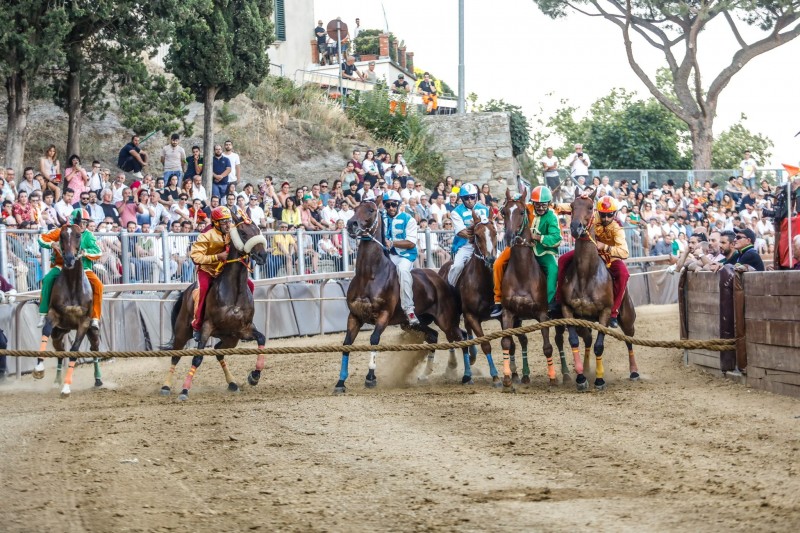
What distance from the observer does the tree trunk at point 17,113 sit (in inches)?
906

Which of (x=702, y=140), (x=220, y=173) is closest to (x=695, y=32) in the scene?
(x=702, y=140)

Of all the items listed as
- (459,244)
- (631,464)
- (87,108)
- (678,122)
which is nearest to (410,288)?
(459,244)

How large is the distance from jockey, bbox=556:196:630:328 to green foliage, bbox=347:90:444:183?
78.5 ft

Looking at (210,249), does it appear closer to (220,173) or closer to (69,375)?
(69,375)

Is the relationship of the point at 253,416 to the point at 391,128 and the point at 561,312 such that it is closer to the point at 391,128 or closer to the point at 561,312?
the point at 561,312

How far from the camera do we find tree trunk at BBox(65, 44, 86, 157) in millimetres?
24641

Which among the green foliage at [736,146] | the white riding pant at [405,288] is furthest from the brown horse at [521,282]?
the green foliage at [736,146]

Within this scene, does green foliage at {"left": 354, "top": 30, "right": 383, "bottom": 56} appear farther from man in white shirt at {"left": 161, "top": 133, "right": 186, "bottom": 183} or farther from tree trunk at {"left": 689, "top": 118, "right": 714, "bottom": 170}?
man in white shirt at {"left": 161, "top": 133, "right": 186, "bottom": 183}

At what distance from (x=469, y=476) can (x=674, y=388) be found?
21.2 feet

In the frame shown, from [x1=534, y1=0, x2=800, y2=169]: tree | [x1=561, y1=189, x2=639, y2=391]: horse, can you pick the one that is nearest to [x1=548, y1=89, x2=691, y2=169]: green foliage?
[x1=534, y1=0, x2=800, y2=169]: tree

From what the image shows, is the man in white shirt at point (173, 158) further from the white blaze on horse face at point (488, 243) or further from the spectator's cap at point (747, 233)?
the spectator's cap at point (747, 233)

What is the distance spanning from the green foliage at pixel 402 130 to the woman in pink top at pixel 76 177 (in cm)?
1795

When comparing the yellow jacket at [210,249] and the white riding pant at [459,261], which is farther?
→ the white riding pant at [459,261]

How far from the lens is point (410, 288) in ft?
48.2
